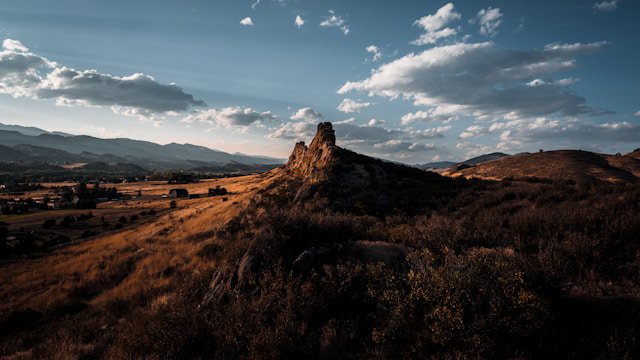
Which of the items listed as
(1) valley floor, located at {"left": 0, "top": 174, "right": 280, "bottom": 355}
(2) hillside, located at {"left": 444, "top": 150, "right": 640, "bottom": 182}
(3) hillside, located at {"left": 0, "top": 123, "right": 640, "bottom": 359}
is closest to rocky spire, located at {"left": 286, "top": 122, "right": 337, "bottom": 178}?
(1) valley floor, located at {"left": 0, "top": 174, "right": 280, "bottom": 355}

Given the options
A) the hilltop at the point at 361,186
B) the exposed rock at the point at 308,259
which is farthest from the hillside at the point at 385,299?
the hilltop at the point at 361,186

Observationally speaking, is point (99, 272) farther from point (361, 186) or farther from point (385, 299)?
point (361, 186)

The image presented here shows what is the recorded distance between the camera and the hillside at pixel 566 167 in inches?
1946

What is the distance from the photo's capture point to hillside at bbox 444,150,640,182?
1946 inches

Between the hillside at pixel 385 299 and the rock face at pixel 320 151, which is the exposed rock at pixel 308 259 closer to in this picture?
the hillside at pixel 385 299

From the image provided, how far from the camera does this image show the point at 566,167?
53188mm

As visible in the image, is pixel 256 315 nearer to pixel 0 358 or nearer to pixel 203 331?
pixel 203 331

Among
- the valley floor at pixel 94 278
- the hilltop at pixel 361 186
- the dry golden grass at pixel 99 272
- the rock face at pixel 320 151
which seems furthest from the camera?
the rock face at pixel 320 151

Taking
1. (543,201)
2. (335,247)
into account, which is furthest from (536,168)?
(335,247)

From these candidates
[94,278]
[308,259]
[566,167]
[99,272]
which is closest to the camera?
[308,259]

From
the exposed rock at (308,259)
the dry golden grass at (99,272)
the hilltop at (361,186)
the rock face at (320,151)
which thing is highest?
the rock face at (320,151)

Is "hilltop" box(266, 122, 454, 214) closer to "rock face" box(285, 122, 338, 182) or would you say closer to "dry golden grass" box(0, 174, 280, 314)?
"rock face" box(285, 122, 338, 182)

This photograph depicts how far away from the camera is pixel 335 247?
9164mm

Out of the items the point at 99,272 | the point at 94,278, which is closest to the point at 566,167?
the point at 99,272
